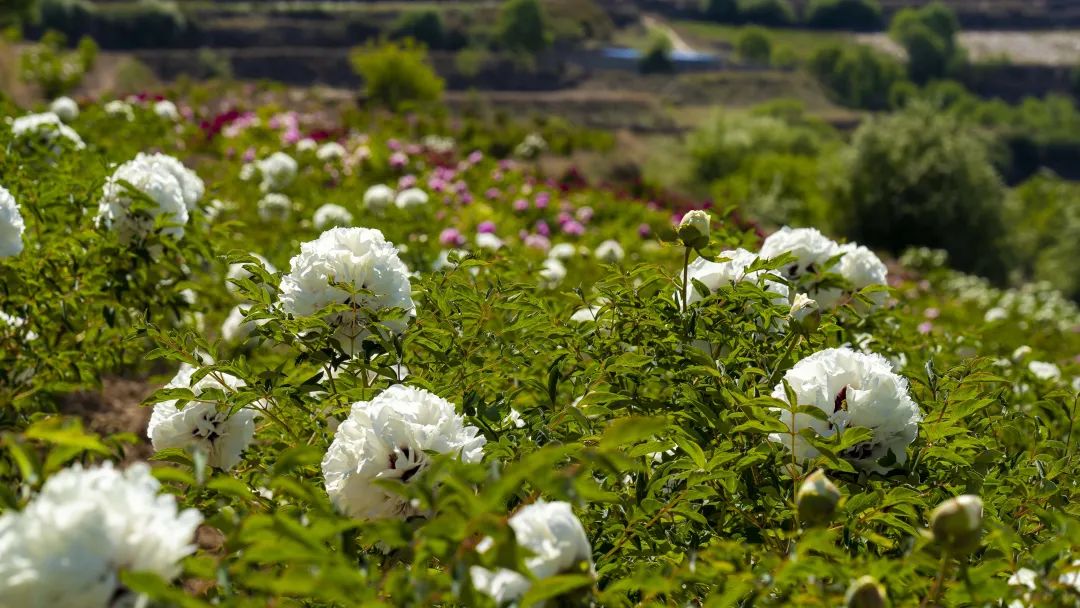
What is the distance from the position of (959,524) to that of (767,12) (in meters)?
92.5

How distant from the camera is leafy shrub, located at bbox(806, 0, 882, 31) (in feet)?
290

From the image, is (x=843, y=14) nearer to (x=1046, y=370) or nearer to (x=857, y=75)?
(x=857, y=75)

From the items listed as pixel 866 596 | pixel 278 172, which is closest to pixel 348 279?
pixel 866 596

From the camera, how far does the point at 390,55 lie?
16.7 m

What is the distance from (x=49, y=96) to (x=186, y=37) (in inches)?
1392

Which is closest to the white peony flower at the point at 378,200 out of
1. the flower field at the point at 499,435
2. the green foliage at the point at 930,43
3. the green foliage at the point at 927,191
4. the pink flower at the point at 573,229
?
the flower field at the point at 499,435

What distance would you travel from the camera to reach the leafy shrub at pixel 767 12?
277 feet

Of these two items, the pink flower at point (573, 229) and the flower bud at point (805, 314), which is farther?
the pink flower at point (573, 229)

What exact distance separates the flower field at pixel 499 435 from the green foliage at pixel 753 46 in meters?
73.8

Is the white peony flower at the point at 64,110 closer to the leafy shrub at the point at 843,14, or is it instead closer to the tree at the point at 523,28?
the tree at the point at 523,28

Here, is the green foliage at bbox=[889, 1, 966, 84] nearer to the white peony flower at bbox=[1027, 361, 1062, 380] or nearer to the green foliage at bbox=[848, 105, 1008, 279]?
the green foliage at bbox=[848, 105, 1008, 279]

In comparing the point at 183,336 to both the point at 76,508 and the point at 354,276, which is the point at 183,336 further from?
the point at 76,508

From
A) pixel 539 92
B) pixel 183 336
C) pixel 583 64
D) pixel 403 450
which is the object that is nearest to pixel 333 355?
pixel 183 336

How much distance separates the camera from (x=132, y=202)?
2.24 m
